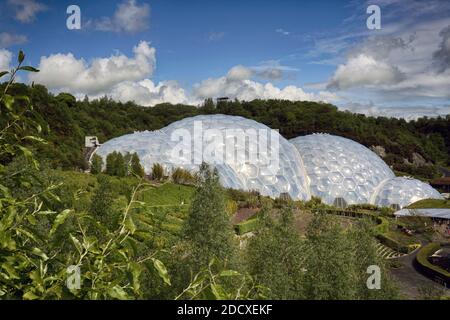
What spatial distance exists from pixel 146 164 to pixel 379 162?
979 inches

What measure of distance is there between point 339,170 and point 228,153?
1148 cm

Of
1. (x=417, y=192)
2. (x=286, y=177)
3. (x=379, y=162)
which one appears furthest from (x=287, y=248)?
(x=379, y=162)

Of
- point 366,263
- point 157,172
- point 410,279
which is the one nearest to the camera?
point 366,263

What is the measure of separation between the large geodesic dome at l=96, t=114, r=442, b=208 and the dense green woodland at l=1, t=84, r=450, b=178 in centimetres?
2286

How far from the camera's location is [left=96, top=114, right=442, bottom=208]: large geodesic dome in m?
34.2

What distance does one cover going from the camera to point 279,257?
33.1ft

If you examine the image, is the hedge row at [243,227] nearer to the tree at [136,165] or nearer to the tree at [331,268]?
the tree at [136,165]

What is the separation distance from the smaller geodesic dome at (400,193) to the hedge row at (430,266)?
12139 millimetres

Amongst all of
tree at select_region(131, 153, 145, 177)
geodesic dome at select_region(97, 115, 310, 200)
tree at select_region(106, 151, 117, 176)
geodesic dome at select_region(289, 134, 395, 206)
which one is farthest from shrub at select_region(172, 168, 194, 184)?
geodesic dome at select_region(289, 134, 395, 206)

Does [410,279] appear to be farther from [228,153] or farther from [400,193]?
[400,193]

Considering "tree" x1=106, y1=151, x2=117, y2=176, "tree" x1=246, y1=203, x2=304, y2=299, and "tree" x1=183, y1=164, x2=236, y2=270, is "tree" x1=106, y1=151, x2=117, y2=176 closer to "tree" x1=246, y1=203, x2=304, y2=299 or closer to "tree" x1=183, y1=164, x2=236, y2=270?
"tree" x1=246, y1=203, x2=304, y2=299

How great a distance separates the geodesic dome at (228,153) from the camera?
3369cm

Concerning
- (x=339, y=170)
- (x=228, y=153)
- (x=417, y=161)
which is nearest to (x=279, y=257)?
(x=228, y=153)
